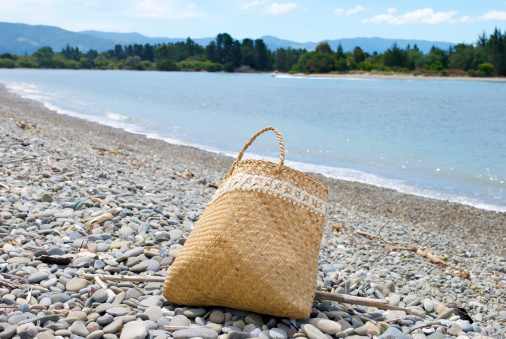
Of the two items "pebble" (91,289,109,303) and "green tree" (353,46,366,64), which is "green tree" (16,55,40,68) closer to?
"green tree" (353,46,366,64)

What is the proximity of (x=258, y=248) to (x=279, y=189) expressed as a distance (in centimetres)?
50

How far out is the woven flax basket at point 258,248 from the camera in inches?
121

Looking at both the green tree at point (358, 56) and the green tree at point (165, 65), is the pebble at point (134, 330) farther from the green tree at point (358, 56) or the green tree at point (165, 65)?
the green tree at point (165, 65)

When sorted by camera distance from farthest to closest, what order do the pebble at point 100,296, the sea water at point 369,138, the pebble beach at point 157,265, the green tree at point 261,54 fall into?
1. the green tree at point 261,54
2. the sea water at point 369,138
3. the pebble at point 100,296
4. the pebble beach at point 157,265

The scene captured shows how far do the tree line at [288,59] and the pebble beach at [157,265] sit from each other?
335 feet

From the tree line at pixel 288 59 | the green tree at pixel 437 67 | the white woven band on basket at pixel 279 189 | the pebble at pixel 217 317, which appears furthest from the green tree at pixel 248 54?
the pebble at pixel 217 317

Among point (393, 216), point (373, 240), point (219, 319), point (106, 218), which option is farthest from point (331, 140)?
point (219, 319)

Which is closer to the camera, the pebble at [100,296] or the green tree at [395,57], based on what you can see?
the pebble at [100,296]

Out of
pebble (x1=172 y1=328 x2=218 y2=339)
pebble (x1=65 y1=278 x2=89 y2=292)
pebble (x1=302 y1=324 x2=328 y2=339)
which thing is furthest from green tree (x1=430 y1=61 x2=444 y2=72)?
pebble (x1=172 y1=328 x2=218 y2=339)

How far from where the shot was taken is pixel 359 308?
11.6 ft

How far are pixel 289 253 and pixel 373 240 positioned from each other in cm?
396

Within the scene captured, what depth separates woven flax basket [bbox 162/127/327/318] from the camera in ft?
10.1

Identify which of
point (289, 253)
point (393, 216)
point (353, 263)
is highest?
point (289, 253)

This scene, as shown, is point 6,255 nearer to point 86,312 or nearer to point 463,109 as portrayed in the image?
point 86,312
